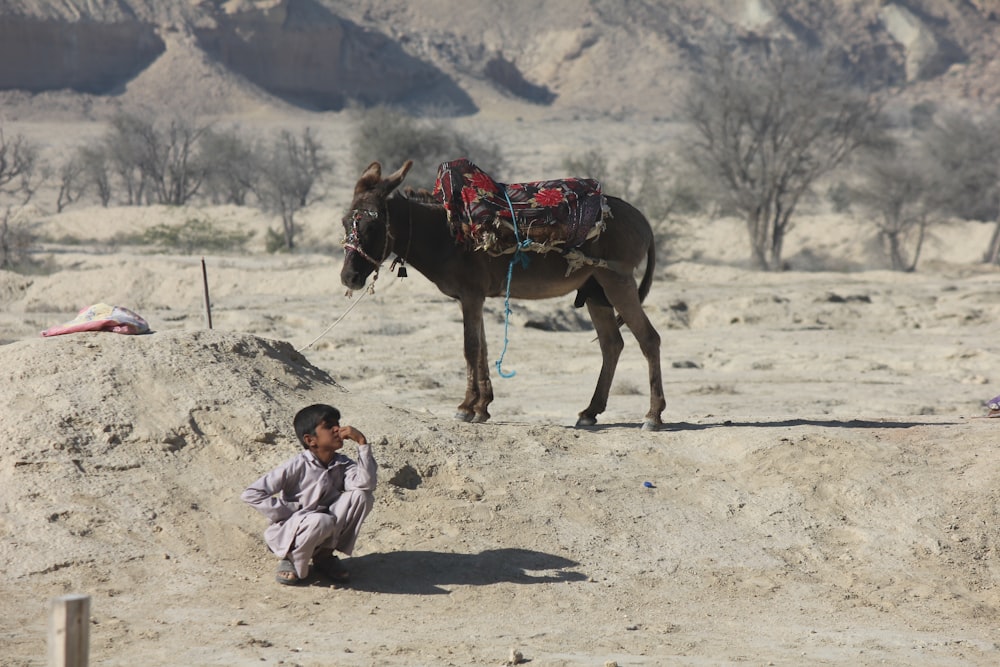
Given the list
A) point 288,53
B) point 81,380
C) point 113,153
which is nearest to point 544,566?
point 81,380

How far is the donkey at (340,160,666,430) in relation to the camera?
292 inches

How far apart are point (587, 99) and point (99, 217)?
45567 millimetres

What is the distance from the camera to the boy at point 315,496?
5.61m

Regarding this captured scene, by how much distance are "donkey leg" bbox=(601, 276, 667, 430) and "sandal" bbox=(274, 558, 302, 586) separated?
3.05m

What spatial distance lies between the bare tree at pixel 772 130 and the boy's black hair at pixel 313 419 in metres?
26.2

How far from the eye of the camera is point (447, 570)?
604 centimetres

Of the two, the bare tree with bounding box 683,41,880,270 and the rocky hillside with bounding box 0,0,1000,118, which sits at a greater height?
the rocky hillside with bounding box 0,0,1000,118

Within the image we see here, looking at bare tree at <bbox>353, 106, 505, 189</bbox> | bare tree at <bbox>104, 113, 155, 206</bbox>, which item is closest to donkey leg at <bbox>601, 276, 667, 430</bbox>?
bare tree at <bbox>353, 106, 505, 189</bbox>

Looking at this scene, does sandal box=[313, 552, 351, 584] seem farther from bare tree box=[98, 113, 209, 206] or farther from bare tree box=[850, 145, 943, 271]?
bare tree box=[98, 113, 209, 206]

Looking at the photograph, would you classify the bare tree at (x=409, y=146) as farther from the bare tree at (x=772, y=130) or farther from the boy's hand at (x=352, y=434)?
the boy's hand at (x=352, y=434)

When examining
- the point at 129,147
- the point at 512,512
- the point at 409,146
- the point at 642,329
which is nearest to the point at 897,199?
the point at 409,146

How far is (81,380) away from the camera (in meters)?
7.00

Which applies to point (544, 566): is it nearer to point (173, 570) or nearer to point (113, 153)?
point (173, 570)

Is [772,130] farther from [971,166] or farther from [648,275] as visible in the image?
[648,275]
